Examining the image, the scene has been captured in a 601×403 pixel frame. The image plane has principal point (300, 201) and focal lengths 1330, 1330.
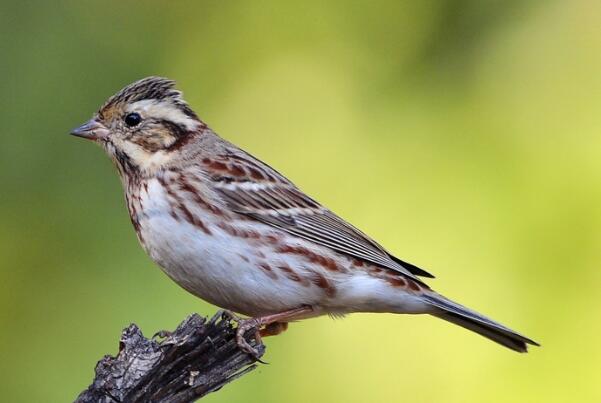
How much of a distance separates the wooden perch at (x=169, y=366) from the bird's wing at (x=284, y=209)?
3.32 ft

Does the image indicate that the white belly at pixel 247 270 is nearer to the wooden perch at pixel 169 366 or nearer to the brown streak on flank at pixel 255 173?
the brown streak on flank at pixel 255 173

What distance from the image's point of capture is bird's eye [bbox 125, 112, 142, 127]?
534cm

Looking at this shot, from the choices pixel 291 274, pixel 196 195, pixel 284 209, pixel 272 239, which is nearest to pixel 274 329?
pixel 291 274

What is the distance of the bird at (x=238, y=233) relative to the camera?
504cm

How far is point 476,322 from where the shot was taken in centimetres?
538

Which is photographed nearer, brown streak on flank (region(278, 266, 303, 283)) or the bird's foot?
the bird's foot

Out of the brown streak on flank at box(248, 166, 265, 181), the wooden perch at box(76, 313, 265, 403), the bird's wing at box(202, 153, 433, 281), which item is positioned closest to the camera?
the wooden perch at box(76, 313, 265, 403)

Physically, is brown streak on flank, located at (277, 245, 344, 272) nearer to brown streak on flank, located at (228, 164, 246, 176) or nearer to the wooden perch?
brown streak on flank, located at (228, 164, 246, 176)

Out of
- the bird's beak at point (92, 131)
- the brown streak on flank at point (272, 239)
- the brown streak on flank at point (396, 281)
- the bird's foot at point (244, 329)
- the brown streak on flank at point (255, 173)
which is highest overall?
the brown streak on flank at point (255, 173)

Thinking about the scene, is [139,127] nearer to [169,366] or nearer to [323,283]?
[323,283]

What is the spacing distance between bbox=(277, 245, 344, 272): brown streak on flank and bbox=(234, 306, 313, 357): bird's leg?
188 millimetres

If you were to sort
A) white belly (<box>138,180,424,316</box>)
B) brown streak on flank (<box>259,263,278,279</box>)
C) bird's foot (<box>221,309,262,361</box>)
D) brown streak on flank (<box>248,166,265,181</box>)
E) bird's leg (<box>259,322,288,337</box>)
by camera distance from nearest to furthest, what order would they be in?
bird's foot (<box>221,309,262,361</box>), white belly (<box>138,180,424,316</box>), brown streak on flank (<box>259,263,278,279</box>), bird's leg (<box>259,322,288,337</box>), brown streak on flank (<box>248,166,265,181</box>)

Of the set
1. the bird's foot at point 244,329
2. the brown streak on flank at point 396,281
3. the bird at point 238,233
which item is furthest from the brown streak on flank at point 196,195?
the brown streak on flank at point 396,281

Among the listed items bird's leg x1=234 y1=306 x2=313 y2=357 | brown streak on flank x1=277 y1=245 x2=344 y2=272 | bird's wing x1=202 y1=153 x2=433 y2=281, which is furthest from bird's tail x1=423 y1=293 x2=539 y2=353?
bird's leg x1=234 y1=306 x2=313 y2=357
